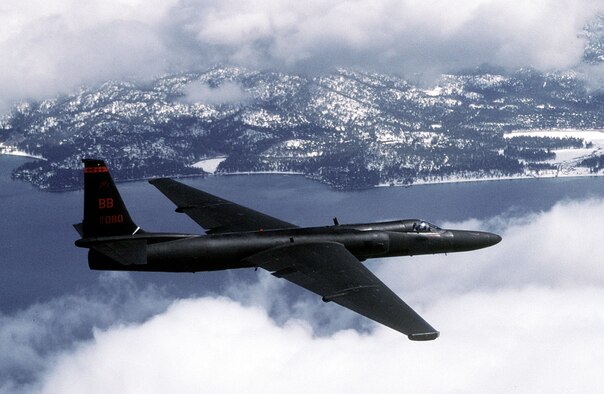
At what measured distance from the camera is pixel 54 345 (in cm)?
18888

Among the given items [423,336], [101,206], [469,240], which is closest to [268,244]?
[101,206]

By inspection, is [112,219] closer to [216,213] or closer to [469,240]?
[216,213]

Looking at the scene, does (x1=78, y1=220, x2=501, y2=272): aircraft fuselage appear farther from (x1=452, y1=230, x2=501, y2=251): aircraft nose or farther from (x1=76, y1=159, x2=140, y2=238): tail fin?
(x1=76, y1=159, x2=140, y2=238): tail fin

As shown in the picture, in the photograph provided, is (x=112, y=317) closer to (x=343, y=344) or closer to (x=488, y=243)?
(x=343, y=344)

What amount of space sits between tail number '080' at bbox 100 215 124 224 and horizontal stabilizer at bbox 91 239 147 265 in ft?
5.79

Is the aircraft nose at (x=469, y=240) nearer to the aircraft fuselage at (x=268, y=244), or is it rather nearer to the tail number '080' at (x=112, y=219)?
the aircraft fuselage at (x=268, y=244)

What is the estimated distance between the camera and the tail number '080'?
161 ft

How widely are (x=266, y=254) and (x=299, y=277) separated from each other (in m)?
5.35

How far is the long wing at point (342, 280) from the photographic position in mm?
39094

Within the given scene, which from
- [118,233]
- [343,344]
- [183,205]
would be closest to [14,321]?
[343,344]

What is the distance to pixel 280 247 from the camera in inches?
2104

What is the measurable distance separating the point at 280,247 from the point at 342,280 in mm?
8519

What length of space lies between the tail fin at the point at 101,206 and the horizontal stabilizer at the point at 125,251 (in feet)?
3.02

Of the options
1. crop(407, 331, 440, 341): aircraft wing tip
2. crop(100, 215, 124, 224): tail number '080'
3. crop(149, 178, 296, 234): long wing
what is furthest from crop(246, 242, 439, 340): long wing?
crop(100, 215, 124, 224): tail number '080'
